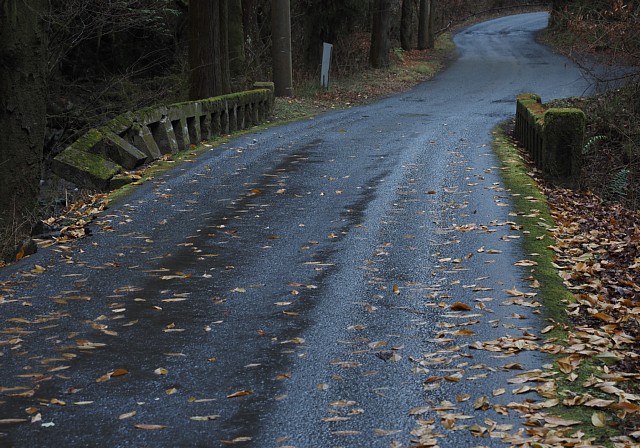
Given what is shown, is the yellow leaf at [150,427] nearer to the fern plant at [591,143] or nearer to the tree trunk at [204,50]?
the fern plant at [591,143]

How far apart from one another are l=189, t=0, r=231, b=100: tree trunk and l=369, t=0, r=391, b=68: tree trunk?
15.2 metres

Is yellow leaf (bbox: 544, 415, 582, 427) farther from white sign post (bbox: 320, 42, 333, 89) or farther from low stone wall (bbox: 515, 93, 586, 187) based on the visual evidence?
white sign post (bbox: 320, 42, 333, 89)

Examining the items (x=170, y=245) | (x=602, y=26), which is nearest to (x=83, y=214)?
(x=170, y=245)

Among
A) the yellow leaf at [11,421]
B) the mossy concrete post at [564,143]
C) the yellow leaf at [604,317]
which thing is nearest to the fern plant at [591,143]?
the mossy concrete post at [564,143]

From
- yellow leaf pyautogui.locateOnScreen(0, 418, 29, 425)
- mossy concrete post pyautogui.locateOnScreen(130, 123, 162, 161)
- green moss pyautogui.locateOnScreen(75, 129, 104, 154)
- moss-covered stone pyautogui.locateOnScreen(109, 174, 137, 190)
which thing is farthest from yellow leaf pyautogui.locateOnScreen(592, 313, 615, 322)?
mossy concrete post pyautogui.locateOnScreen(130, 123, 162, 161)

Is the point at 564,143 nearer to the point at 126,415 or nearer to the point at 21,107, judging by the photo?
the point at 21,107

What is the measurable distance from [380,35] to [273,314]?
2817 centimetres

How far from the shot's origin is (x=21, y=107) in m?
9.66

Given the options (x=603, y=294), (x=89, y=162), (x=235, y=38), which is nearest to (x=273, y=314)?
(x=603, y=294)

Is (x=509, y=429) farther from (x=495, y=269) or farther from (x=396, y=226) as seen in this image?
(x=396, y=226)

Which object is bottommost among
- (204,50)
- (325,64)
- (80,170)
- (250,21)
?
(80,170)

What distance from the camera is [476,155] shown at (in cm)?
1458

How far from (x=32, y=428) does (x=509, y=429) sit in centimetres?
278

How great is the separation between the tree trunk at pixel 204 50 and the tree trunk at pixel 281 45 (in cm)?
510
